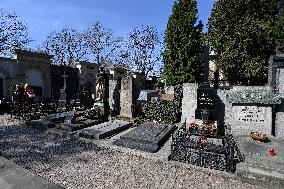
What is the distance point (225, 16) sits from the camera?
2158cm

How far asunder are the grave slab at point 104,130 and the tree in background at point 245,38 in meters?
13.0

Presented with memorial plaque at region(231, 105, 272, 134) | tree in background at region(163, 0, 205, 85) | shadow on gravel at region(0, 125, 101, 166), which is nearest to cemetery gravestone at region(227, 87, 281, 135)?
memorial plaque at region(231, 105, 272, 134)

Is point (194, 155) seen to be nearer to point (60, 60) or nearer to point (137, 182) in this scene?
point (137, 182)

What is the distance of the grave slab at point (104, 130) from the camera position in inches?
406

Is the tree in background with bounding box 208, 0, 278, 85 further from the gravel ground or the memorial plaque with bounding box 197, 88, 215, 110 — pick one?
the gravel ground

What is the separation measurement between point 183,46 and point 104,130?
51.4 feet

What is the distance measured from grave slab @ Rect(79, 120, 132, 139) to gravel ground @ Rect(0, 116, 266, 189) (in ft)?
2.01

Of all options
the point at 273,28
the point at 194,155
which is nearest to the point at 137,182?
the point at 194,155

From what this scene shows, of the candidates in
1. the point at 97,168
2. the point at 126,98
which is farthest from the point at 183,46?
the point at 97,168

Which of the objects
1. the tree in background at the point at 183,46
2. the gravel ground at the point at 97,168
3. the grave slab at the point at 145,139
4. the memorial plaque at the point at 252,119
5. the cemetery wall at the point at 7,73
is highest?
the tree in background at the point at 183,46

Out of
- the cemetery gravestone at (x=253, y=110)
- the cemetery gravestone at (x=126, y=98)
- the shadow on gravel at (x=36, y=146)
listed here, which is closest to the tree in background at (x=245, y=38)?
the cemetery gravestone at (x=253, y=110)

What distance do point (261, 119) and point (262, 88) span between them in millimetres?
1954

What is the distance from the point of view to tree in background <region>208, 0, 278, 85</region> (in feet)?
65.2

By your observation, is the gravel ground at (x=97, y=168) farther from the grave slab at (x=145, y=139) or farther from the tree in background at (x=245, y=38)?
the tree in background at (x=245, y=38)
